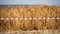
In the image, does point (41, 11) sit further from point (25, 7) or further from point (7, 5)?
point (7, 5)

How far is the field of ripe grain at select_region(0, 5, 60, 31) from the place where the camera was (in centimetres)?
523

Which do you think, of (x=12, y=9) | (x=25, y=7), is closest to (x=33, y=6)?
(x=25, y=7)

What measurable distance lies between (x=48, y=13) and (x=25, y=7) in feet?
2.71

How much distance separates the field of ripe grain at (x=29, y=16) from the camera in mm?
5234

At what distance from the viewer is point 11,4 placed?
530 cm

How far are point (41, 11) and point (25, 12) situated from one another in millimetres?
561

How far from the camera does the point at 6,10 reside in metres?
5.41

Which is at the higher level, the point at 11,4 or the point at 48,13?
the point at 11,4

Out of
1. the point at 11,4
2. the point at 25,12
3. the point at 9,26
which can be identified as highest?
the point at 11,4

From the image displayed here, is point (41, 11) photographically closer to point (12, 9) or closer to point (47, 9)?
point (47, 9)

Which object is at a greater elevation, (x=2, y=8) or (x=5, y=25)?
(x=2, y=8)

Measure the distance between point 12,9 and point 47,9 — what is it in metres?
1.22

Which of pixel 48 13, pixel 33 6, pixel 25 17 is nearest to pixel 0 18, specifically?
pixel 25 17

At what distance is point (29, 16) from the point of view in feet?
17.7
